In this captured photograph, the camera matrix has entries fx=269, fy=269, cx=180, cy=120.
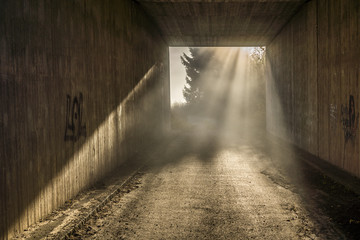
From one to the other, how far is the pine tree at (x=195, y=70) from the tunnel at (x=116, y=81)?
27246 mm

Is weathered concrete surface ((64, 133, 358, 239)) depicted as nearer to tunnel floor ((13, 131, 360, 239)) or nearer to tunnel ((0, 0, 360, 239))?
tunnel floor ((13, 131, 360, 239))

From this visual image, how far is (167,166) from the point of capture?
8836 millimetres

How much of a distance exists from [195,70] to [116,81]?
3725 centimetres

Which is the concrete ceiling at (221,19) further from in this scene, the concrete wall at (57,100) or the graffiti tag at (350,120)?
the graffiti tag at (350,120)

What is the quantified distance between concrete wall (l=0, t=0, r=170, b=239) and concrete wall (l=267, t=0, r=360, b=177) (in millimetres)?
6667

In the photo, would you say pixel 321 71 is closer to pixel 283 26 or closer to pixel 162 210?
pixel 283 26

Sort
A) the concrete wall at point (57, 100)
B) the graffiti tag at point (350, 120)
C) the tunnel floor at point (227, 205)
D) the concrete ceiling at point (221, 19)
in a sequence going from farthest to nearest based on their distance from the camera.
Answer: the concrete ceiling at point (221, 19)
the graffiti tag at point (350, 120)
the tunnel floor at point (227, 205)
the concrete wall at point (57, 100)

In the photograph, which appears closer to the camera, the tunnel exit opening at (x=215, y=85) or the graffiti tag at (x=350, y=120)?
the graffiti tag at (x=350, y=120)

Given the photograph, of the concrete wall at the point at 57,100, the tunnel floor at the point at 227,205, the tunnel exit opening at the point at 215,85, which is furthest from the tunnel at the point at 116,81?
the tunnel exit opening at the point at 215,85

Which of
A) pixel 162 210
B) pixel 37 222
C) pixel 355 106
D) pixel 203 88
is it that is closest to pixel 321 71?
pixel 355 106

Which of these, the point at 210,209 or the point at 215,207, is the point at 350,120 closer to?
the point at 215,207

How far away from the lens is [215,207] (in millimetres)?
5172

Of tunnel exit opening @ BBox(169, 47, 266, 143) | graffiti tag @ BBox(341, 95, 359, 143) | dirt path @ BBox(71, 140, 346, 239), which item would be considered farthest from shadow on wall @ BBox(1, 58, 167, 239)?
tunnel exit opening @ BBox(169, 47, 266, 143)

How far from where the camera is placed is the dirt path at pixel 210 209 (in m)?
4.18
